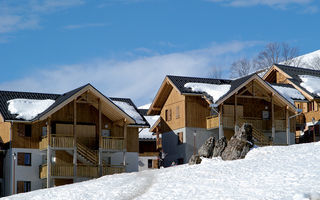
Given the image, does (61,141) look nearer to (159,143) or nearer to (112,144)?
(112,144)

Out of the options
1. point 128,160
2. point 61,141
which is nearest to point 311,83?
point 128,160

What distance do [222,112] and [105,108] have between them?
32.8 ft

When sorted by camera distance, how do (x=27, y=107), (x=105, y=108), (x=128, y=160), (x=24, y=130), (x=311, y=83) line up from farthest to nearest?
(x=311, y=83) → (x=128, y=160) → (x=105, y=108) → (x=27, y=107) → (x=24, y=130)

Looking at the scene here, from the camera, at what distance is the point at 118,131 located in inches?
2197

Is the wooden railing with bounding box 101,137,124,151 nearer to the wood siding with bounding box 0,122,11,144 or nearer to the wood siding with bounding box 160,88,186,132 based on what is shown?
the wood siding with bounding box 0,122,11,144

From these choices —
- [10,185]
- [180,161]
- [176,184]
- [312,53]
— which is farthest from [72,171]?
[312,53]

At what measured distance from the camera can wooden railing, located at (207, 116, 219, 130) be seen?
2238 inches

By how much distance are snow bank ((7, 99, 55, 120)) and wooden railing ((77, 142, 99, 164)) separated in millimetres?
4162

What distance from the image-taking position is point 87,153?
51844 mm

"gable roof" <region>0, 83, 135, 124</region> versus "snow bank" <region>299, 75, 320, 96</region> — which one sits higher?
"snow bank" <region>299, 75, 320, 96</region>

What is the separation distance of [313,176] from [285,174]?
1.60m

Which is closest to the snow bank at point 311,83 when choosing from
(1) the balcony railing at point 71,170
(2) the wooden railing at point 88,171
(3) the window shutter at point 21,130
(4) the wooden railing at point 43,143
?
(1) the balcony railing at point 71,170

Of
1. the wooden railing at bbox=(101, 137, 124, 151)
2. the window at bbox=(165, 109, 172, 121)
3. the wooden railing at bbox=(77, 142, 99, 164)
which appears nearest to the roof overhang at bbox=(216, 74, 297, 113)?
the window at bbox=(165, 109, 172, 121)

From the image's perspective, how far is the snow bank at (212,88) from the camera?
56987 mm
